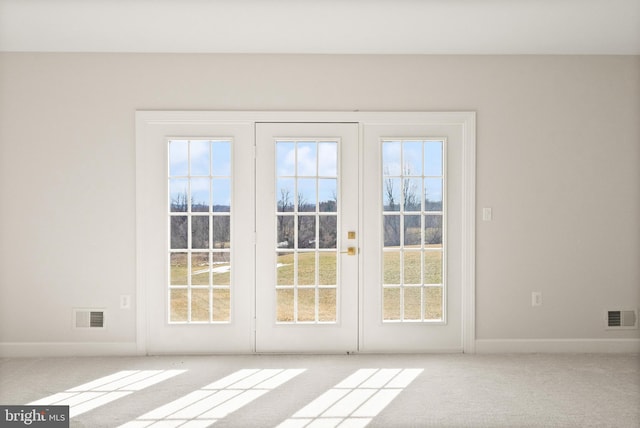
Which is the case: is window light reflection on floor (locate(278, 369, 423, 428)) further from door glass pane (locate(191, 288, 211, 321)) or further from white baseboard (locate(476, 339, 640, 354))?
door glass pane (locate(191, 288, 211, 321))

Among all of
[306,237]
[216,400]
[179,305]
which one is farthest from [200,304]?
[216,400]

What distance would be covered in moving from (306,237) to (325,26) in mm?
1711

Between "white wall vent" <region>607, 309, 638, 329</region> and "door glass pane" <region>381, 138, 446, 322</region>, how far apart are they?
1454mm

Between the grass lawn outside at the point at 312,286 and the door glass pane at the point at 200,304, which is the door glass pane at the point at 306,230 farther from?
the door glass pane at the point at 200,304

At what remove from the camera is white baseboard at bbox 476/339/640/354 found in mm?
4441

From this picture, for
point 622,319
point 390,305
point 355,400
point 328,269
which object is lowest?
point 355,400

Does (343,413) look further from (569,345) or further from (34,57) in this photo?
(34,57)

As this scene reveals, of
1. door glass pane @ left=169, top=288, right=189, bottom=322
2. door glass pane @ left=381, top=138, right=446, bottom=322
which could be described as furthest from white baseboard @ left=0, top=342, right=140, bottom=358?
door glass pane @ left=381, top=138, right=446, bottom=322

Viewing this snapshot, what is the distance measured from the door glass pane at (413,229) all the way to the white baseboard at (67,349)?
7.29ft

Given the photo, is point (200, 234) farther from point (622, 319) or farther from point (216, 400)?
point (622, 319)

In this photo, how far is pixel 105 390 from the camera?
3559mm

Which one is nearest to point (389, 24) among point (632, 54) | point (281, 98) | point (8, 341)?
point (281, 98)

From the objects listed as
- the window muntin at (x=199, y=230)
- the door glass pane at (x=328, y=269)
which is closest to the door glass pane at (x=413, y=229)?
the door glass pane at (x=328, y=269)

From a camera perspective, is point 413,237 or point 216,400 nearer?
point 216,400
